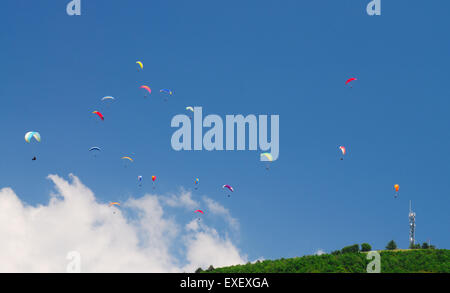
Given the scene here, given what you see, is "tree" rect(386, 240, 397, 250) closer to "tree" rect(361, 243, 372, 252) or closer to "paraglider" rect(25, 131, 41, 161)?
"tree" rect(361, 243, 372, 252)

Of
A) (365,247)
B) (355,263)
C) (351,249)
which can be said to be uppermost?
(365,247)

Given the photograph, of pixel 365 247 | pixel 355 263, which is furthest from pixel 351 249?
pixel 355 263

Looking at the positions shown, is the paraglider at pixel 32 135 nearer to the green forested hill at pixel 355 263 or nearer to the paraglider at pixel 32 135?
the paraglider at pixel 32 135

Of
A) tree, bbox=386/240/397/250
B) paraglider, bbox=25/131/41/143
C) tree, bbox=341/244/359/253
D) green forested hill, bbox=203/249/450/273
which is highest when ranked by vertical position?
paraglider, bbox=25/131/41/143

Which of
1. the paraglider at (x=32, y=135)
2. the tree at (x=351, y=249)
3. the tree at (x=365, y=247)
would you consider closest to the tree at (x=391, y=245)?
the tree at (x=365, y=247)

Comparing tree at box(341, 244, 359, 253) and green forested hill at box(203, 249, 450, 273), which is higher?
tree at box(341, 244, 359, 253)

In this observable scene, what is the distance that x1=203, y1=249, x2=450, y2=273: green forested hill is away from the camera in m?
71.2

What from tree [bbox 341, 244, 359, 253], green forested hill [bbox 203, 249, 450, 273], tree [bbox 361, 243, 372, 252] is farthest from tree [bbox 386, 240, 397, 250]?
tree [bbox 341, 244, 359, 253]

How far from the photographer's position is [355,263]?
73.7 meters

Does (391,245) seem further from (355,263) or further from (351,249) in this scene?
(355,263)

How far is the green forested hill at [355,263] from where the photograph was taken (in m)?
71.2
